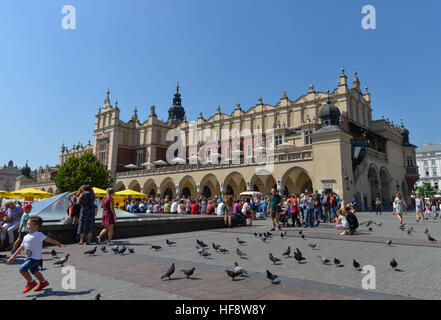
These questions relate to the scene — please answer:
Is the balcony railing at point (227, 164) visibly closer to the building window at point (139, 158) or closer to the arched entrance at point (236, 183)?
the arched entrance at point (236, 183)

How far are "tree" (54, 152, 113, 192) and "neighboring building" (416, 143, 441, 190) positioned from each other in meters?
81.1

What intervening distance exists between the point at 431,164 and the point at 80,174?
8582cm

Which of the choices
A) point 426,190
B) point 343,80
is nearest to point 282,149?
point 343,80

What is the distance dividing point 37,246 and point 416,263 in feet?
22.1

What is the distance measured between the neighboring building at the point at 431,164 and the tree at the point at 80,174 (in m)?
81.1

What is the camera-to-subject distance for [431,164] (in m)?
78.5

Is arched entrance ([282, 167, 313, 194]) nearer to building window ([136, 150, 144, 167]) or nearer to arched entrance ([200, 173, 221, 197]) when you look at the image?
arched entrance ([200, 173, 221, 197])

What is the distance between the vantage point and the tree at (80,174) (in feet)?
126

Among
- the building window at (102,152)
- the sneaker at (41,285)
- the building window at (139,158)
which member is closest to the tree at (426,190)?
the building window at (139,158)

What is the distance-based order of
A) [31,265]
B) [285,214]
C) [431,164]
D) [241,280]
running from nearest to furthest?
[31,265] < [241,280] < [285,214] < [431,164]

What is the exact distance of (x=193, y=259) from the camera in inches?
249

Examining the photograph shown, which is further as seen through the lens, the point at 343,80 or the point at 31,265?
the point at 343,80

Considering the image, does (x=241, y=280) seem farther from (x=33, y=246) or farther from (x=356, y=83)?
(x=356, y=83)
